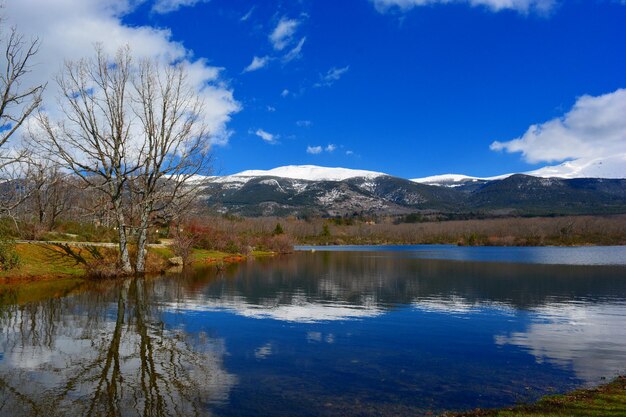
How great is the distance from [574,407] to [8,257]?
35841 mm

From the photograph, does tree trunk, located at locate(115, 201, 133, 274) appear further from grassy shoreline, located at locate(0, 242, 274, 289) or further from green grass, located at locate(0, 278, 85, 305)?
green grass, located at locate(0, 278, 85, 305)

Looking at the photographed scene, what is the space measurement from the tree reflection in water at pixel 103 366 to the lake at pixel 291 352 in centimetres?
5

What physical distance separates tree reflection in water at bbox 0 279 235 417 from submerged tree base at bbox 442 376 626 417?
6.68 meters

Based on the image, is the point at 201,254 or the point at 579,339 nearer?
the point at 579,339

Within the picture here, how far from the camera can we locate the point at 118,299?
26.3m

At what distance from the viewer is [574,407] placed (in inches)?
404

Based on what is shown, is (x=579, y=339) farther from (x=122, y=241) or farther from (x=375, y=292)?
(x=122, y=241)

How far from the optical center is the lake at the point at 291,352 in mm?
10969

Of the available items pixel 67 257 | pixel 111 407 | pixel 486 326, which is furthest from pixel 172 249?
pixel 111 407

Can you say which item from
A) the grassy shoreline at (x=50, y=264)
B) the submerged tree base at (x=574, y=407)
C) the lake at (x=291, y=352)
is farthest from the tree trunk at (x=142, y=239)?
the submerged tree base at (x=574, y=407)

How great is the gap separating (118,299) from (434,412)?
21.5 meters

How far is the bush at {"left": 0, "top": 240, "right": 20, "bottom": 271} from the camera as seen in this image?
31.7m

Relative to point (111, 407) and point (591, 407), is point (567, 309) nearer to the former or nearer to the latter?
point (591, 407)

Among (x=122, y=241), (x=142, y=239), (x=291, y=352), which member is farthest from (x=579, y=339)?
(x=142, y=239)
